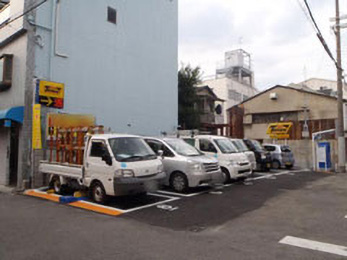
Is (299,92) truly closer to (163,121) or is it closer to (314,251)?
(163,121)

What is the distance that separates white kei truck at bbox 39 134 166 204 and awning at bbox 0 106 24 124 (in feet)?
11.0

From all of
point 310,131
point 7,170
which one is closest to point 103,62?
point 7,170

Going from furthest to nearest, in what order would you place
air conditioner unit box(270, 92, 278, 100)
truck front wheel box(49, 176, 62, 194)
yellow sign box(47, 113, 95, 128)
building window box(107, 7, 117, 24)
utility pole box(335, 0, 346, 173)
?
air conditioner unit box(270, 92, 278, 100) → utility pole box(335, 0, 346, 173) → building window box(107, 7, 117, 24) → yellow sign box(47, 113, 95, 128) → truck front wheel box(49, 176, 62, 194)

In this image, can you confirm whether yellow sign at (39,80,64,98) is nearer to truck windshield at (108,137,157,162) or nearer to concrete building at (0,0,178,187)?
concrete building at (0,0,178,187)

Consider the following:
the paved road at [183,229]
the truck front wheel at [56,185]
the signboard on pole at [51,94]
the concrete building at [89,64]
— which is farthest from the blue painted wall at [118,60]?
the paved road at [183,229]

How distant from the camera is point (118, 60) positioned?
14.5 metres

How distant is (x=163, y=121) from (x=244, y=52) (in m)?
28.7

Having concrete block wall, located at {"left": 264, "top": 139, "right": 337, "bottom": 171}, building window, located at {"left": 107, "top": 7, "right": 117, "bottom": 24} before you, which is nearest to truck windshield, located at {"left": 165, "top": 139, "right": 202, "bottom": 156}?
building window, located at {"left": 107, "top": 7, "right": 117, "bottom": 24}

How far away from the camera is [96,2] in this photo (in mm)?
13664

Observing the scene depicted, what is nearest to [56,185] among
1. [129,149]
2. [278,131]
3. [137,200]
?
[137,200]

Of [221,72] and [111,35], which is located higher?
[221,72]

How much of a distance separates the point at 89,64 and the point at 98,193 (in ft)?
24.0

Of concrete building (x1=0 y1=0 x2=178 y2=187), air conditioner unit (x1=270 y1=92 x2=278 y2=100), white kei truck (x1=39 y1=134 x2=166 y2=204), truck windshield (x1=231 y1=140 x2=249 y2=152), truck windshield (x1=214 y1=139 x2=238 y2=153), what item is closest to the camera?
white kei truck (x1=39 y1=134 x2=166 y2=204)

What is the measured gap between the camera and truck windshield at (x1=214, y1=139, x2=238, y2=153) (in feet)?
37.5
